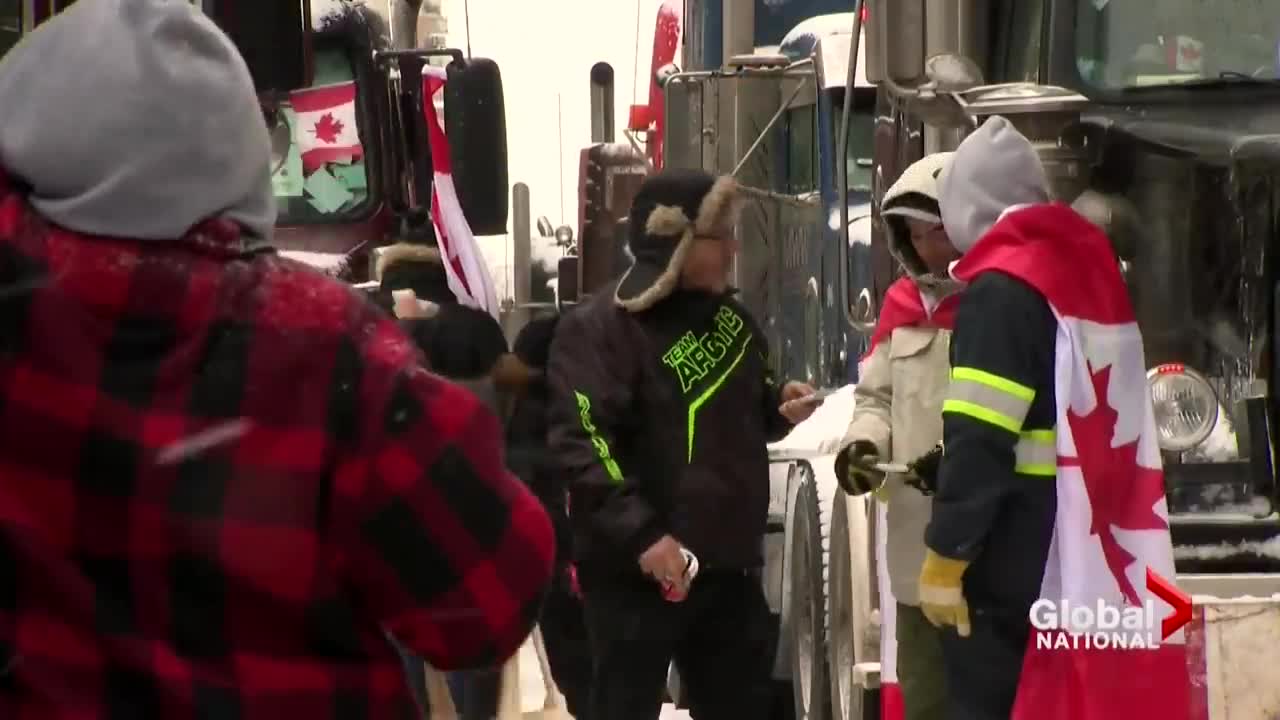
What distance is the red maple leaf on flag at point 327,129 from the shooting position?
5227mm

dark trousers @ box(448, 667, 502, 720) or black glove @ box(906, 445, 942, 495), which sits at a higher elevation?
A: black glove @ box(906, 445, 942, 495)

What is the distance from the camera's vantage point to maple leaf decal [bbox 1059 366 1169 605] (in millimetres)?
3107

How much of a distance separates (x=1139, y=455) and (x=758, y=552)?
1.17 m

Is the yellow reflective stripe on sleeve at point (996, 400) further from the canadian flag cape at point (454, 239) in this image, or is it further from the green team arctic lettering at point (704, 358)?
the canadian flag cape at point (454, 239)

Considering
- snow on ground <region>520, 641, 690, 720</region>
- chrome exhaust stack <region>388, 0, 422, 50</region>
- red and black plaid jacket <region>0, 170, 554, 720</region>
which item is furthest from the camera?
chrome exhaust stack <region>388, 0, 422, 50</region>

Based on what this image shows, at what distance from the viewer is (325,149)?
17.2ft

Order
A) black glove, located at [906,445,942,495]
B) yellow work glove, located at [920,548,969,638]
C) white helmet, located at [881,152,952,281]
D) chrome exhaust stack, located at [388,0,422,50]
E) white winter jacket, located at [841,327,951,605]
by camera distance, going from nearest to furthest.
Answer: yellow work glove, located at [920,548,969,638], black glove, located at [906,445,942,495], white winter jacket, located at [841,327,951,605], white helmet, located at [881,152,952,281], chrome exhaust stack, located at [388,0,422,50]

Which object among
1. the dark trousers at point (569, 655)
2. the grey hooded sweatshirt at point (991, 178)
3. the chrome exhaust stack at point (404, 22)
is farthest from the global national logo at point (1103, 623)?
the chrome exhaust stack at point (404, 22)

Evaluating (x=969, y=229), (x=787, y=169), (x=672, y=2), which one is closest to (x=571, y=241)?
(x=787, y=169)

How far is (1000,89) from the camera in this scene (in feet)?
13.0

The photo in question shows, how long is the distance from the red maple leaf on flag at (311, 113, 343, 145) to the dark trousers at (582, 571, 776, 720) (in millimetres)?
1706

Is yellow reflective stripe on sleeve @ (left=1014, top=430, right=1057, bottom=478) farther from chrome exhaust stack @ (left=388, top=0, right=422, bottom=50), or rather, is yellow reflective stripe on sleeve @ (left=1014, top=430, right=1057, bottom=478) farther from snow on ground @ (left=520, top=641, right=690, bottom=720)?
chrome exhaust stack @ (left=388, top=0, right=422, bottom=50)

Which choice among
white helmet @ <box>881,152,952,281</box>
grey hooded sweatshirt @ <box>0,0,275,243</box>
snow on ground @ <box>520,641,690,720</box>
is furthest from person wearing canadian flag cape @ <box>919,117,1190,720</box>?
snow on ground @ <box>520,641,690,720</box>

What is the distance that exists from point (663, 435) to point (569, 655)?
131cm
